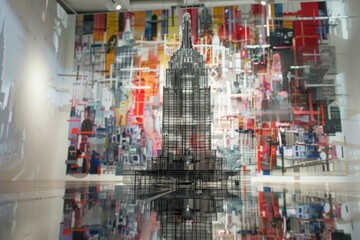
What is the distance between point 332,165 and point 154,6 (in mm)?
6854

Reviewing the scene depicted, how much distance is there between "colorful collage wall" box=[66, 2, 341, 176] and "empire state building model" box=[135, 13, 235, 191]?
159 inches

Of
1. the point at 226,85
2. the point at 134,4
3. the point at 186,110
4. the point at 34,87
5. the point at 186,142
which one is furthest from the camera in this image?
the point at 134,4

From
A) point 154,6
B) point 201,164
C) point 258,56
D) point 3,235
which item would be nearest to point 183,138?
point 201,164

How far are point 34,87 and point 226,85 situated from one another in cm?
499

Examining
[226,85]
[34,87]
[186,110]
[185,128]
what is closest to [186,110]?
[186,110]

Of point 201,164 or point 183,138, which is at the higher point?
point 183,138

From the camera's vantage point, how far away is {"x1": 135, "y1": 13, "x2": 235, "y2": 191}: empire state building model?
300 cm

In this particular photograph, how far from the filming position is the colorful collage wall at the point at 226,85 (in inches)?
308

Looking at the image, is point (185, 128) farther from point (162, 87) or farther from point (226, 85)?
point (226, 85)

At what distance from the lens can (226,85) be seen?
8242 mm

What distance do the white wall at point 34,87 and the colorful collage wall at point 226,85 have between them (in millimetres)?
385

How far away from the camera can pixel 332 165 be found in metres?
7.54

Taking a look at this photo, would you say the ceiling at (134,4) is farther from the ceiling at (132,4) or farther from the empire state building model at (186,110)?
the empire state building model at (186,110)

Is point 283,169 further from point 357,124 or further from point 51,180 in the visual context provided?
point 51,180
